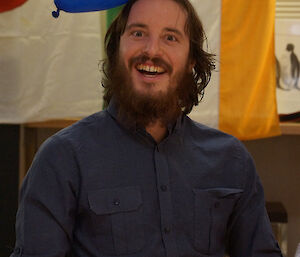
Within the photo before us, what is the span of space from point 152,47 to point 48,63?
1070 millimetres

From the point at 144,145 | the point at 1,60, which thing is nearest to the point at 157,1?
the point at 144,145

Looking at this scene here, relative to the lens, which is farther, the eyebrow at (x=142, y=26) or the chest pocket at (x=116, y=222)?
the eyebrow at (x=142, y=26)

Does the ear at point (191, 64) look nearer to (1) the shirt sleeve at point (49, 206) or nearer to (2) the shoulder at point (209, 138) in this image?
(2) the shoulder at point (209, 138)

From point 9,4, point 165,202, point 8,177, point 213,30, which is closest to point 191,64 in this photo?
point 165,202

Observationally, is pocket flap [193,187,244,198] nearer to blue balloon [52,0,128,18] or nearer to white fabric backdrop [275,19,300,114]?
blue balloon [52,0,128,18]

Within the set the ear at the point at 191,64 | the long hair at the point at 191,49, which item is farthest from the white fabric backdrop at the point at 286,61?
the ear at the point at 191,64

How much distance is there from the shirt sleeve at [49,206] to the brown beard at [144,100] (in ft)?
0.66

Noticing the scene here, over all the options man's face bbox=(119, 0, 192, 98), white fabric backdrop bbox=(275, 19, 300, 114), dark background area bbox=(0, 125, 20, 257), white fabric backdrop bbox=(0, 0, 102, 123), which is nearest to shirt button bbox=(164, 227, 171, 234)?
man's face bbox=(119, 0, 192, 98)

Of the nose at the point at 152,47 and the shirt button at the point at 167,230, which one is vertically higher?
the nose at the point at 152,47

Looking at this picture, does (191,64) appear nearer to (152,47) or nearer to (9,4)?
(152,47)

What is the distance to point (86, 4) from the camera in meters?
1.46

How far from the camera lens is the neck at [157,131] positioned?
1427mm

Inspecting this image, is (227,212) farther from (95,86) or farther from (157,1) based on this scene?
(95,86)

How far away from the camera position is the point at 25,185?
1.31 metres
